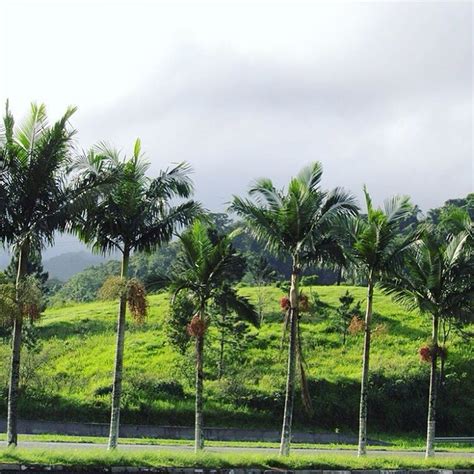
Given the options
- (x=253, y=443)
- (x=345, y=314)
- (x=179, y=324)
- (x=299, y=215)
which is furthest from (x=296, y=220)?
(x=345, y=314)

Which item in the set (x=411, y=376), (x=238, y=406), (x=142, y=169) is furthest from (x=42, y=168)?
(x=411, y=376)

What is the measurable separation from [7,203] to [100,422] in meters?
20.0

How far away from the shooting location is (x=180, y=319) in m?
40.6

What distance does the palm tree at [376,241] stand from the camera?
22656 mm

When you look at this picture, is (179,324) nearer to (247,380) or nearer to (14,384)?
(247,380)

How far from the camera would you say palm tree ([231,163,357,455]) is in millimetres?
21750

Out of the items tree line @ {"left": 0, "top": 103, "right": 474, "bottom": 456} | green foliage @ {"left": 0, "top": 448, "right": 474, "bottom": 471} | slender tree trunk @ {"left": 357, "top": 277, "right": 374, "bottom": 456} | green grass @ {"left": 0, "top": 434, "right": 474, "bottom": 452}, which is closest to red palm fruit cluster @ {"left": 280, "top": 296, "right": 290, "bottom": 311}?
tree line @ {"left": 0, "top": 103, "right": 474, "bottom": 456}

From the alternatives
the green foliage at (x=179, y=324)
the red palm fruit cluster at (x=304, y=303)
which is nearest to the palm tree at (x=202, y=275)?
the red palm fruit cluster at (x=304, y=303)

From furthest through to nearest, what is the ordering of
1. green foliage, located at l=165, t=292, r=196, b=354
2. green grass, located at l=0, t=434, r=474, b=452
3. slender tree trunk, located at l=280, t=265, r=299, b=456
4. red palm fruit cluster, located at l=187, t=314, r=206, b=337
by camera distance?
green foliage, located at l=165, t=292, r=196, b=354, green grass, located at l=0, t=434, r=474, b=452, red palm fruit cluster, located at l=187, t=314, r=206, b=337, slender tree trunk, located at l=280, t=265, r=299, b=456

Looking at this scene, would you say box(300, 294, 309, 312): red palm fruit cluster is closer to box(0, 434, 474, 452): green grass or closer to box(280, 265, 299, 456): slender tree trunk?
box(280, 265, 299, 456): slender tree trunk

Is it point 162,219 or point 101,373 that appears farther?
point 101,373

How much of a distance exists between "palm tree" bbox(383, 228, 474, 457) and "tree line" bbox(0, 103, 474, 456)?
0.13 ft

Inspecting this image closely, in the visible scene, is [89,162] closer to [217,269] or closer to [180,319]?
[217,269]

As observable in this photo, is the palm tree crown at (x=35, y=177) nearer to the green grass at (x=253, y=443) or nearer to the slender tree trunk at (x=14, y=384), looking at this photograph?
the slender tree trunk at (x=14, y=384)
